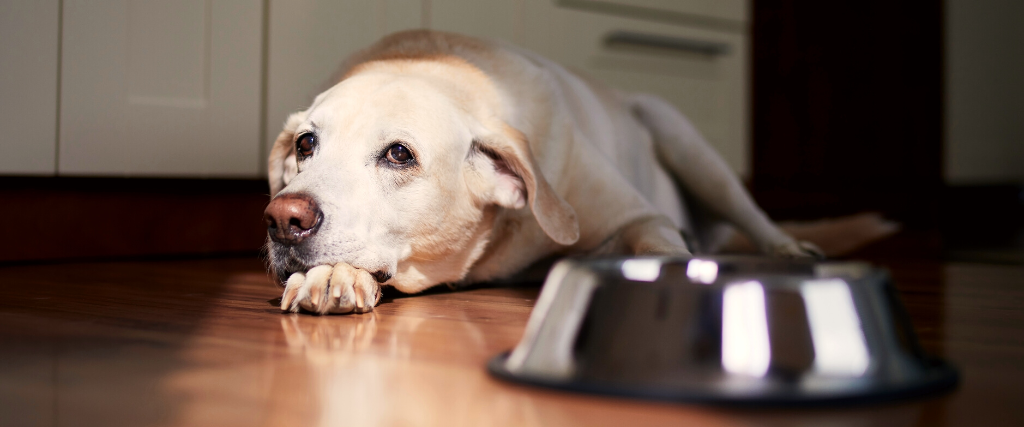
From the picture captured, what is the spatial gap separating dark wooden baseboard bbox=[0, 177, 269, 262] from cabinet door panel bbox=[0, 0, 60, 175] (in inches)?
4.0

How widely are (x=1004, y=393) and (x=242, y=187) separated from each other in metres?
2.30

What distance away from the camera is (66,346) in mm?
1057

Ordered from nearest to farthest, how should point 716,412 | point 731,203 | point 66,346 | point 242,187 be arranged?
point 716,412 → point 66,346 → point 731,203 → point 242,187

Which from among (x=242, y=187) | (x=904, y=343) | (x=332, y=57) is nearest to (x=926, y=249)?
(x=332, y=57)

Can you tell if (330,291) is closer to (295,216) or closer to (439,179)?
(295,216)

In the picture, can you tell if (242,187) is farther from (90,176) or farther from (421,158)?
(421,158)

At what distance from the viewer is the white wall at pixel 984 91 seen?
469cm

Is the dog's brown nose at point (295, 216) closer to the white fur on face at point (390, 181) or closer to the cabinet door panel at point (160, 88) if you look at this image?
the white fur on face at point (390, 181)

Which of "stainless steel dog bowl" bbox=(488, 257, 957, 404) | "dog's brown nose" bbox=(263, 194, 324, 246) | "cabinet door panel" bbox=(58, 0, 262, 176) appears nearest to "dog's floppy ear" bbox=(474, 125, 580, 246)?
"dog's brown nose" bbox=(263, 194, 324, 246)

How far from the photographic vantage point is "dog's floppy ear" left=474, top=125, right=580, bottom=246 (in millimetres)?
1569

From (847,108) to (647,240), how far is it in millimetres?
2778

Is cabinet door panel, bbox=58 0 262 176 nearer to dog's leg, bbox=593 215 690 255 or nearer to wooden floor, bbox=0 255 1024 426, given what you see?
wooden floor, bbox=0 255 1024 426

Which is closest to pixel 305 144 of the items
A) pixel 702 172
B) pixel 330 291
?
pixel 330 291

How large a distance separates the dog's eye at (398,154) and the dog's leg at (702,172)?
1198mm
